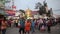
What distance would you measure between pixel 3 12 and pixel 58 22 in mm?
1279

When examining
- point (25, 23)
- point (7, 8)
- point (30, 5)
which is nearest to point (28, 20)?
point (25, 23)

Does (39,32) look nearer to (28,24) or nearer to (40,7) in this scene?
(28,24)

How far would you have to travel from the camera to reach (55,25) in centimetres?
331

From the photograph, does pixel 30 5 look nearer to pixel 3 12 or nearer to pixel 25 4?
pixel 25 4

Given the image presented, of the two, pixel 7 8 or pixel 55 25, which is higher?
pixel 7 8

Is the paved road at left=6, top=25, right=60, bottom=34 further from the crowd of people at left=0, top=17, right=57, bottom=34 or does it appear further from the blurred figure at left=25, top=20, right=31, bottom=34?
the blurred figure at left=25, top=20, right=31, bottom=34

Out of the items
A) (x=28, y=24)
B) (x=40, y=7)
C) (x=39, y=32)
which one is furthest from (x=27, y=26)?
(x=40, y=7)

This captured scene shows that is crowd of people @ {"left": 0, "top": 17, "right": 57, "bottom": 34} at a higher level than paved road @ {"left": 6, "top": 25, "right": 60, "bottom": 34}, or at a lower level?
higher

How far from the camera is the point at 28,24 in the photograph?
128 inches

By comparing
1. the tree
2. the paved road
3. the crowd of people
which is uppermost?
the tree

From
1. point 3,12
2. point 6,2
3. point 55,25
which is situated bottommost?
point 55,25

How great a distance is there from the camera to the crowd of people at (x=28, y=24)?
3.18 metres

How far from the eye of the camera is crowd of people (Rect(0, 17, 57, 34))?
318 centimetres

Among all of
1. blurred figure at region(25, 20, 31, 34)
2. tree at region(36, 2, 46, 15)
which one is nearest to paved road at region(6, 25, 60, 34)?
blurred figure at region(25, 20, 31, 34)
